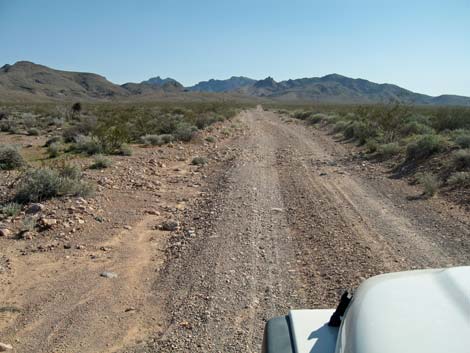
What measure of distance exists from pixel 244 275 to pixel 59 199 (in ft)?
14.7

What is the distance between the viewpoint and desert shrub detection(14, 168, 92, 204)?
7691 mm

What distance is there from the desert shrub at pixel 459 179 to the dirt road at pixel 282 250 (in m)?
0.88

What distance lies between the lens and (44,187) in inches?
307

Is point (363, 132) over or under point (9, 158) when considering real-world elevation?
over

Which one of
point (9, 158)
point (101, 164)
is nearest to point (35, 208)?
point (101, 164)

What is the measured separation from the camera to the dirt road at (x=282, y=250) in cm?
409

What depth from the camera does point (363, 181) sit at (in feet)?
34.8

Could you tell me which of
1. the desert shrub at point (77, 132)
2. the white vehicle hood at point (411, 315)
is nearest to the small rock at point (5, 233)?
the white vehicle hood at point (411, 315)

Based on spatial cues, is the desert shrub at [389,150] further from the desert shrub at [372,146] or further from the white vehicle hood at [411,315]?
the white vehicle hood at [411,315]

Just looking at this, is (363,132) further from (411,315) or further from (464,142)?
(411,315)

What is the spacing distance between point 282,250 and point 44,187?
190 inches

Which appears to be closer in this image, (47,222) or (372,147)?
(47,222)

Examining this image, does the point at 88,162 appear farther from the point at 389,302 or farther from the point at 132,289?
the point at 389,302

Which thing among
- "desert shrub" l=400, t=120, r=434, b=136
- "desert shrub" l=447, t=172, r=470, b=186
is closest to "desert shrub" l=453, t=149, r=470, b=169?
"desert shrub" l=447, t=172, r=470, b=186
